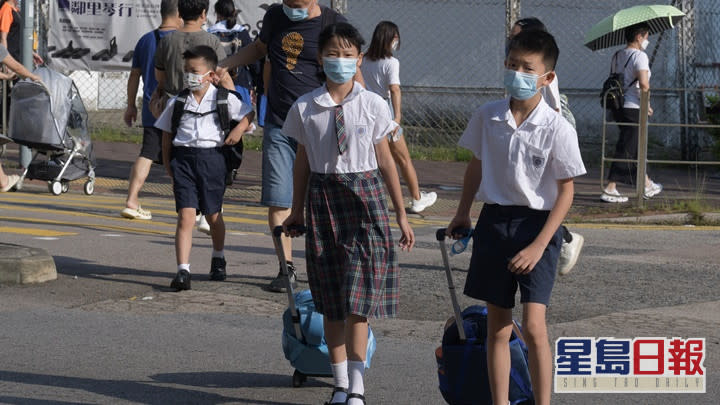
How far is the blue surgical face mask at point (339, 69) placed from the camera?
534 centimetres

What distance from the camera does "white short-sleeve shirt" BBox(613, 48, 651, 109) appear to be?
13.4 metres

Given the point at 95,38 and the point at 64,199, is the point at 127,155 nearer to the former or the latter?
the point at 95,38

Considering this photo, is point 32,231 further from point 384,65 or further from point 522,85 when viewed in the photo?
point 522,85

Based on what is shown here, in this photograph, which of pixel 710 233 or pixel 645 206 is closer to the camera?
pixel 710 233

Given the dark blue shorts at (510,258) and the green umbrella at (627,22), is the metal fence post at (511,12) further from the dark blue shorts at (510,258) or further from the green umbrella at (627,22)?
the dark blue shorts at (510,258)

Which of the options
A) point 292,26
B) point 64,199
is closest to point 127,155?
point 64,199

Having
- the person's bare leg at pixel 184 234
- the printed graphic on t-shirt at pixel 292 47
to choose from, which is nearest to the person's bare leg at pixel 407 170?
the printed graphic on t-shirt at pixel 292 47

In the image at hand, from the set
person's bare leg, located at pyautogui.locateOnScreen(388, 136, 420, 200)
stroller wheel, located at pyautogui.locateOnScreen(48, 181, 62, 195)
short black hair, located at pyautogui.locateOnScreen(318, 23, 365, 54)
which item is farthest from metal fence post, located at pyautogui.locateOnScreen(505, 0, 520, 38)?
short black hair, located at pyautogui.locateOnScreen(318, 23, 365, 54)

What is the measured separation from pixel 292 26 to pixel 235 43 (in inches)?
189

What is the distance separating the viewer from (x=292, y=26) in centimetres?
770

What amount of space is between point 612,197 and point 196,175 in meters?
6.57

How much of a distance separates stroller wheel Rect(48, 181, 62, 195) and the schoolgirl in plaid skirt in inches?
326

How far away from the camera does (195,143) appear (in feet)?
26.1

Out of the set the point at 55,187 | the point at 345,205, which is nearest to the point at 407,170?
the point at 345,205
